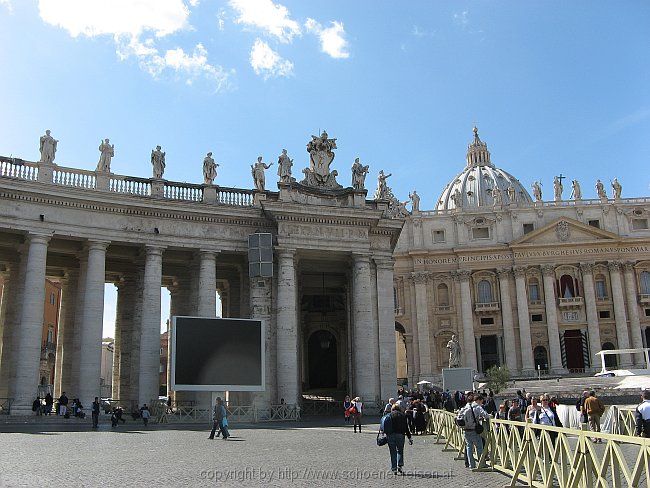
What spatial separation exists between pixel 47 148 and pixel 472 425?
80.0ft

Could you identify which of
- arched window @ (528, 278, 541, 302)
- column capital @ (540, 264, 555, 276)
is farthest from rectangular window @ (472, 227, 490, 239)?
column capital @ (540, 264, 555, 276)

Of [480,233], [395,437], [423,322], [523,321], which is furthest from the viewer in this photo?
[480,233]

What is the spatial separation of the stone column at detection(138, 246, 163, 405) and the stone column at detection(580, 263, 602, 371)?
208 ft

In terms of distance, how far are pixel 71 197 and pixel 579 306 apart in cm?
6778

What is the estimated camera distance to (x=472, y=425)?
1433 cm

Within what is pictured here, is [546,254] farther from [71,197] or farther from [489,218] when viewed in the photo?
[71,197]

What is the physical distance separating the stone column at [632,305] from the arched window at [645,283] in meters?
1.45

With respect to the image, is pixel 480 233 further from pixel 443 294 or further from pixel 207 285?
pixel 207 285

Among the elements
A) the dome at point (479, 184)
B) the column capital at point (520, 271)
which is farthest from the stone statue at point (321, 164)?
the dome at point (479, 184)

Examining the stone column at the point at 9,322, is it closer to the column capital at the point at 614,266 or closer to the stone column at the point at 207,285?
the stone column at the point at 207,285

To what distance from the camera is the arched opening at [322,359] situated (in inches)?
1736

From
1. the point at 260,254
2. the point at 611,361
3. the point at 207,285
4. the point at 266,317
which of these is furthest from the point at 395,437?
the point at 611,361

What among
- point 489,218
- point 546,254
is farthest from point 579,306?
point 489,218

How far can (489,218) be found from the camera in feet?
288
